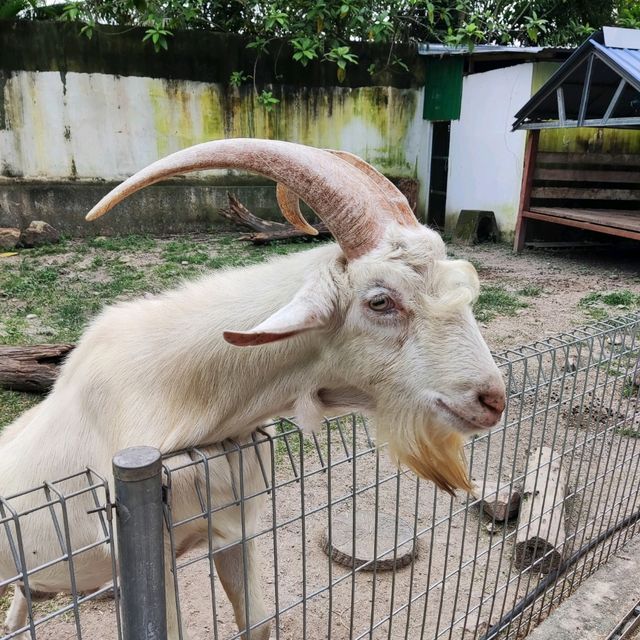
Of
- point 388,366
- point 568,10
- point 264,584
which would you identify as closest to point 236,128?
point 568,10

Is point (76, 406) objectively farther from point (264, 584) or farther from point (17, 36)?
point (17, 36)

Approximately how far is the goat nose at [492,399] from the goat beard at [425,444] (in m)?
0.12

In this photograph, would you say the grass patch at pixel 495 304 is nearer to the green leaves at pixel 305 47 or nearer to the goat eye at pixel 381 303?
the goat eye at pixel 381 303

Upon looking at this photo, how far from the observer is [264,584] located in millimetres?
2795

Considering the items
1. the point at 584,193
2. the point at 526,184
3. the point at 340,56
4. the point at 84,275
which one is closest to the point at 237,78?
the point at 340,56

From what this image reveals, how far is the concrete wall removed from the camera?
969cm

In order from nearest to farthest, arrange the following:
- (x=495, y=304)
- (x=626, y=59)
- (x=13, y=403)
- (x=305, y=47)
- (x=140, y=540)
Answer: (x=140, y=540), (x=13, y=403), (x=495, y=304), (x=626, y=59), (x=305, y=47)

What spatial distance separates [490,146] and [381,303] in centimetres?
1011

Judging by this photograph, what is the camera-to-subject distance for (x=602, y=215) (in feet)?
30.4

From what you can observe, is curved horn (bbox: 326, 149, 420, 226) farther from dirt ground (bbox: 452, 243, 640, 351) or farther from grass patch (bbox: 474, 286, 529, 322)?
grass patch (bbox: 474, 286, 529, 322)

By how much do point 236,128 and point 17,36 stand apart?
3.66 meters

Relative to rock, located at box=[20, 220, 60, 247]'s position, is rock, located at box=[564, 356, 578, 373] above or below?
above

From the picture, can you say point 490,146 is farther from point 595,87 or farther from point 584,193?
point 595,87

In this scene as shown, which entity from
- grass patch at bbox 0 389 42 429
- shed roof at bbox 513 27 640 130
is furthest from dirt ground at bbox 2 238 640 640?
shed roof at bbox 513 27 640 130
